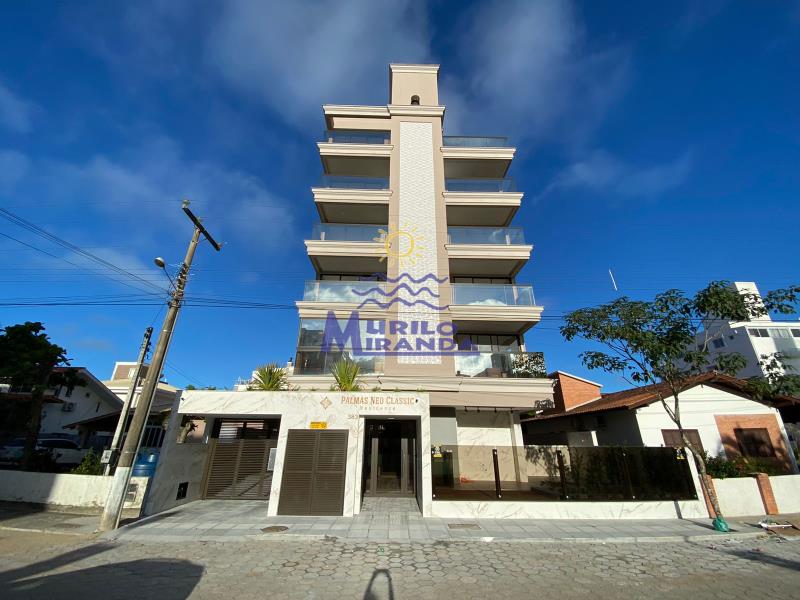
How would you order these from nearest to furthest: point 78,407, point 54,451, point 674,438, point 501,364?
point 674,438 < point 501,364 < point 54,451 < point 78,407

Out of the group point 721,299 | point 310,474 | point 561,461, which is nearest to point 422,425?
point 310,474

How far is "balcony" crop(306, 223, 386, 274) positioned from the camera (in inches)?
634

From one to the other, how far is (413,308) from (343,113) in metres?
13.6

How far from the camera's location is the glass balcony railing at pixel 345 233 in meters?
16.4

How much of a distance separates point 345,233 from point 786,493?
18.4 metres

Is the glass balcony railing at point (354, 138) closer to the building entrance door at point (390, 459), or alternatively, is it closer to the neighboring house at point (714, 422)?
the building entrance door at point (390, 459)

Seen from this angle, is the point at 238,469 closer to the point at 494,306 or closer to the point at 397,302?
the point at 397,302

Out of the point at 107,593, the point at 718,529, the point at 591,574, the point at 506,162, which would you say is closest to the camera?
the point at 107,593

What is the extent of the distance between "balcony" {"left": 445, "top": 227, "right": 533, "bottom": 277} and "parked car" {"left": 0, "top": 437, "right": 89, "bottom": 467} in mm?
20376

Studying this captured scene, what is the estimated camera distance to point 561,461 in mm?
9883

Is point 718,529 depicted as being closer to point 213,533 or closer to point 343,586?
point 343,586

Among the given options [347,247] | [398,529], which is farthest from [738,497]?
[347,247]

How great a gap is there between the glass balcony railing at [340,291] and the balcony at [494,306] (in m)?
3.70

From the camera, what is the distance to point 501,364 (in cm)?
1417
